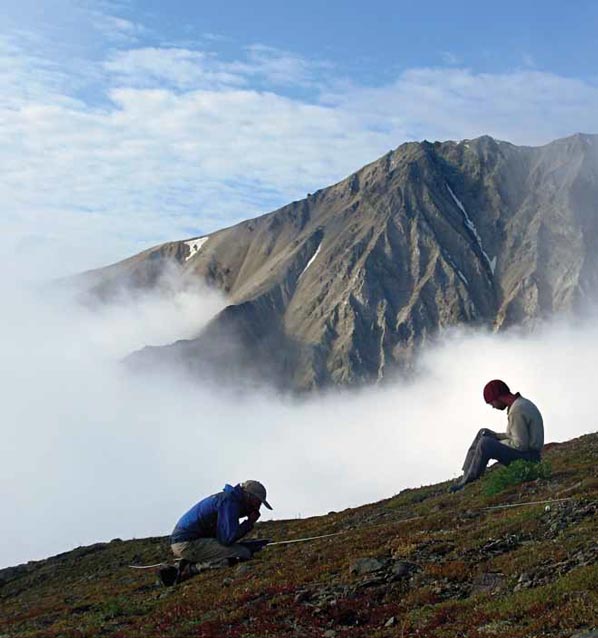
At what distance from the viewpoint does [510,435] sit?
2342 cm

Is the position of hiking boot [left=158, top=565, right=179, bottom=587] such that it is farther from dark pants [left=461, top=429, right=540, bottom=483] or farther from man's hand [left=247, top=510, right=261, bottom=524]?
dark pants [left=461, top=429, right=540, bottom=483]

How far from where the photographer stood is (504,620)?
39.6ft

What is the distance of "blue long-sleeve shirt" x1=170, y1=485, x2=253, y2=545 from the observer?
776 inches

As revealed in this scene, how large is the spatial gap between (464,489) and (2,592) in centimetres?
2575

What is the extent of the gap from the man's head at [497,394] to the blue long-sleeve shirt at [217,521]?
7692 mm

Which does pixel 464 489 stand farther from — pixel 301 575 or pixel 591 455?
pixel 301 575

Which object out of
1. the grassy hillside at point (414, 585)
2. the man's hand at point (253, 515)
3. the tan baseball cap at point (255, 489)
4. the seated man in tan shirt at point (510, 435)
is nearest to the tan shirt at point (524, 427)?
the seated man in tan shirt at point (510, 435)

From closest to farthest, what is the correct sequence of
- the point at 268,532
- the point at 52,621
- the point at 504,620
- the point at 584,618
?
the point at 584,618
the point at 504,620
the point at 52,621
the point at 268,532

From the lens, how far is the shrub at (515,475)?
23.1m

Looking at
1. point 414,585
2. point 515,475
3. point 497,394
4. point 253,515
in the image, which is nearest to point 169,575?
point 253,515

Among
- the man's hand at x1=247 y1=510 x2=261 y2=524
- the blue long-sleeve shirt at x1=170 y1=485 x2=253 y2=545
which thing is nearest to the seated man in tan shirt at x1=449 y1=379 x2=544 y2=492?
the man's hand at x1=247 y1=510 x2=261 y2=524

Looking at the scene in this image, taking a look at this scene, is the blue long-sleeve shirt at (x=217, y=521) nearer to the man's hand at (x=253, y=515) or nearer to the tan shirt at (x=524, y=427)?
the man's hand at (x=253, y=515)

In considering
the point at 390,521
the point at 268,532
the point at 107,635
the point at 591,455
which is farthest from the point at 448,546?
the point at 268,532

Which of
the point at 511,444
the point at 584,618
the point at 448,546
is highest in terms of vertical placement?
the point at 511,444
